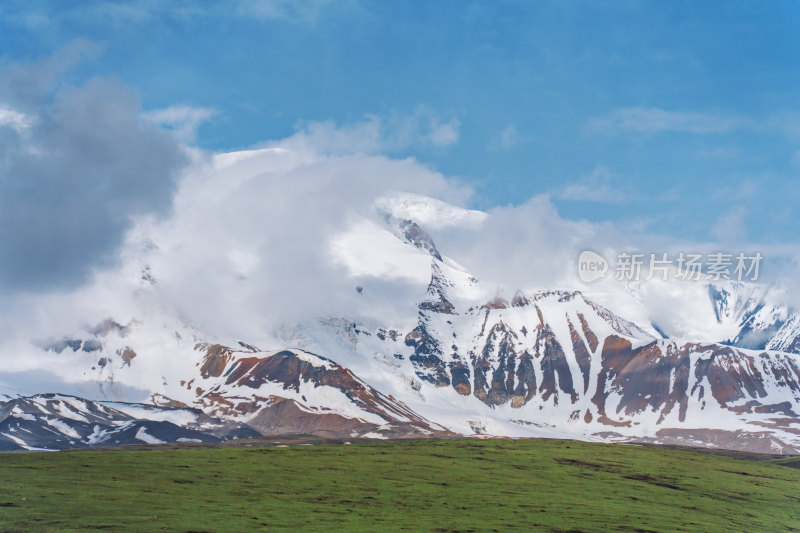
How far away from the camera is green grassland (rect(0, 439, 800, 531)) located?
372 ft

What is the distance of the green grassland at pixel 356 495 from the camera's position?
372 feet

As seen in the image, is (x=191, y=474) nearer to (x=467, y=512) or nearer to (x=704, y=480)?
(x=467, y=512)

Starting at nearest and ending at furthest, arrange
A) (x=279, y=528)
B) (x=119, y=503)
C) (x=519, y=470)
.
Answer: (x=279, y=528) → (x=119, y=503) → (x=519, y=470)

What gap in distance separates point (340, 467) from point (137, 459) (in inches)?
1572

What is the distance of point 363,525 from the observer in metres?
115

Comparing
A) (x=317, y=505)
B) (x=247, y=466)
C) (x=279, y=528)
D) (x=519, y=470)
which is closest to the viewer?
(x=279, y=528)

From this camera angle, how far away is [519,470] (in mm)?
191125

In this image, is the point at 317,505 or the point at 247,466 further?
the point at 247,466

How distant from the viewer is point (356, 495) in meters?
144

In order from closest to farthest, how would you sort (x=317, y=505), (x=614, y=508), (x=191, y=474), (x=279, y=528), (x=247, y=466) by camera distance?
(x=279, y=528) < (x=317, y=505) < (x=614, y=508) < (x=191, y=474) < (x=247, y=466)

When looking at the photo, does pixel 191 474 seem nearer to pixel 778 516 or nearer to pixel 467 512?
pixel 467 512

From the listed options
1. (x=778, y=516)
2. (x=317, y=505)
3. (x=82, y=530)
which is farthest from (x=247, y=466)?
(x=778, y=516)

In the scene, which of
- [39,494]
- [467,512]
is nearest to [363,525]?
[467,512]

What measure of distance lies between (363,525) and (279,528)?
11.9 meters
